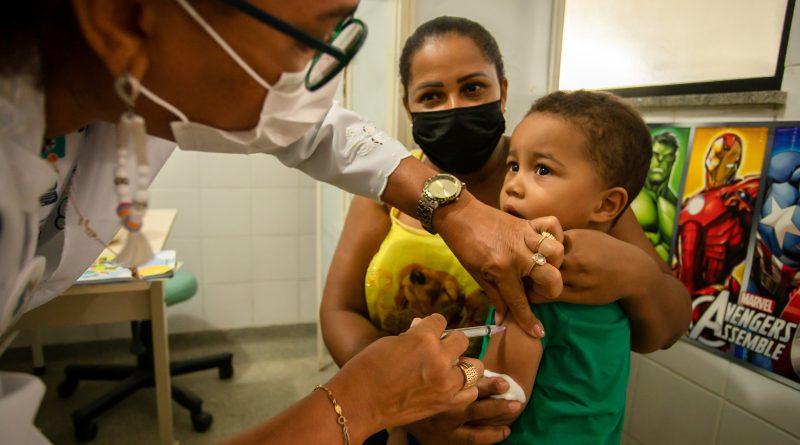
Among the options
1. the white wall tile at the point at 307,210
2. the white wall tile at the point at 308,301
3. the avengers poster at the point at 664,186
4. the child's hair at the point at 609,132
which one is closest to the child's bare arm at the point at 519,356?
the child's hair at the point at 609,132

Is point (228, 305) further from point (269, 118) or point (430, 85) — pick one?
point (269, 118)

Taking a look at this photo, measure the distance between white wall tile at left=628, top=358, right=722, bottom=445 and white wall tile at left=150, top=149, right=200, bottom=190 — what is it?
2842mm

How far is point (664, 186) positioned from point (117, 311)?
7.05 ft

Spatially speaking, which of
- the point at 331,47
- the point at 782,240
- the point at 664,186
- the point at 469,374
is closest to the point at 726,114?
the point at 664,186

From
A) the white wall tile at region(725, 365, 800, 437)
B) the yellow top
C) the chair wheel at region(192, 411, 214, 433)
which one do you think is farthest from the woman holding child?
the chair wheel at region(192, 411, 214, 433)

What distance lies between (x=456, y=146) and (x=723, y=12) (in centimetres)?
97

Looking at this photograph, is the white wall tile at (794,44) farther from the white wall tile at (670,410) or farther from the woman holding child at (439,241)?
the white wall tile at (670,410)

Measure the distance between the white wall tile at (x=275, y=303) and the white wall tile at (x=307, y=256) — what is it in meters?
0.11

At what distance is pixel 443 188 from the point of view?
976 mm

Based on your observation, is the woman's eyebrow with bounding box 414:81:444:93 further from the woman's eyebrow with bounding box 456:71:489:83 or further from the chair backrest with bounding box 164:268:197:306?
the chair backrest with bounding box 164:268:197:306

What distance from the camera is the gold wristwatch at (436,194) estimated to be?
96 centimetres

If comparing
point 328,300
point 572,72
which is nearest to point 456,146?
point 328,300

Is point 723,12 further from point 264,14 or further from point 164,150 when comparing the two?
point 164,150

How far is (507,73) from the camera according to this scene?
1.89 meters
